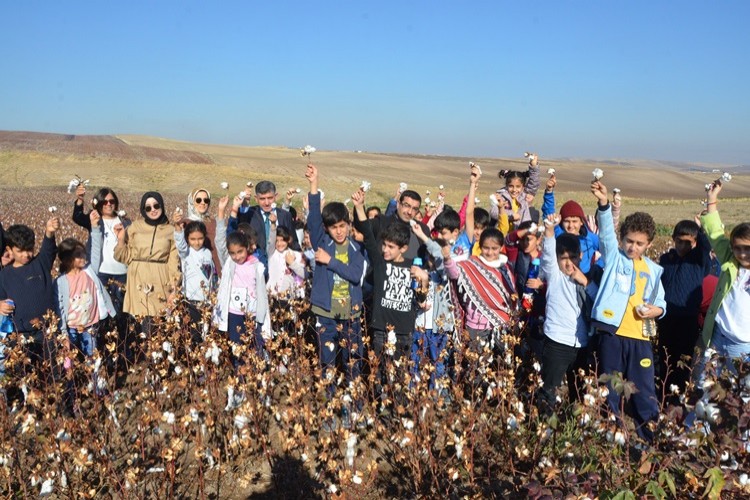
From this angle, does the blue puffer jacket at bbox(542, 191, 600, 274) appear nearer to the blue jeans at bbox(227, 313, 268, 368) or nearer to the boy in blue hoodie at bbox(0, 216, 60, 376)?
the blue jeans at bbox(227, 313, 268, 368)

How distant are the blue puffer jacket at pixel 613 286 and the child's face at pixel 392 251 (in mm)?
1667

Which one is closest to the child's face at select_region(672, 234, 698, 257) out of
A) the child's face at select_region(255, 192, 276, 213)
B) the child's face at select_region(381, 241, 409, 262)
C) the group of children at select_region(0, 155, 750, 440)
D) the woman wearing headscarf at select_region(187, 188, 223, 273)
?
the group of children at select_region(0, 155, 750, 440)

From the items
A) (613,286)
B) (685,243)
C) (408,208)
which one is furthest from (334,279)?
(685,243)

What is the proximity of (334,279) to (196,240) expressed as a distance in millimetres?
1797

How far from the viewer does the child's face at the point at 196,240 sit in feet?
19.3

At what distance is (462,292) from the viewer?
5211 millimetres

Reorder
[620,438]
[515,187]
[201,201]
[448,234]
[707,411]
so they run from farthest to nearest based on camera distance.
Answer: [515,187] < [201,201] < [448,234] < [620,438] < [707,411]

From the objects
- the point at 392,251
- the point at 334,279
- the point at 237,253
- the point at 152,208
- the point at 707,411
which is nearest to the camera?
the point at 707,411

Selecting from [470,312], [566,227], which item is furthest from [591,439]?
[566,227]

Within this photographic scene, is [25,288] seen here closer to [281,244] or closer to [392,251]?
[281,244]

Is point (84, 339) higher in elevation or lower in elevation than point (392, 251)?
lower

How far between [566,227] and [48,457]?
17.3 feet

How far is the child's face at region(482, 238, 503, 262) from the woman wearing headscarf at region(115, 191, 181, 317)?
124 inches

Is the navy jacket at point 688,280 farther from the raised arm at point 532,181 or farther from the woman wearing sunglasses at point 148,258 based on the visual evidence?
the woman wearing sunglasses at point 148,258
